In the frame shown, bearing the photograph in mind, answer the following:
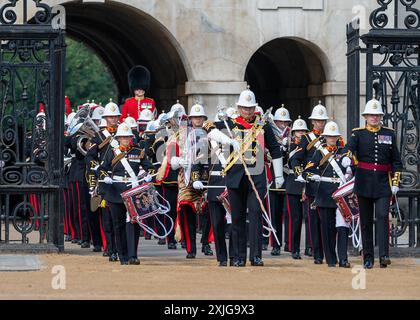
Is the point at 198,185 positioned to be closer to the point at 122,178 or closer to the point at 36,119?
the point at 122,178

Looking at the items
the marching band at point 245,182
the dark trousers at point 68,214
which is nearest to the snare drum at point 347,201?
the marching band at point 245,182

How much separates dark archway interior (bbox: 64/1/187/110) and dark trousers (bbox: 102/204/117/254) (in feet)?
29.6

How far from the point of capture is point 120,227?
19.8 meters

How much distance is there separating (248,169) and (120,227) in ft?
5.96

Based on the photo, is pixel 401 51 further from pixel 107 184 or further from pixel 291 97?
pixel 291 97

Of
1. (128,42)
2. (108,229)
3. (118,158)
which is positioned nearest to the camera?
(118,158)

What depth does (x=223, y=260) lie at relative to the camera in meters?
19.6

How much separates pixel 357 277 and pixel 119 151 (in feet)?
12.4

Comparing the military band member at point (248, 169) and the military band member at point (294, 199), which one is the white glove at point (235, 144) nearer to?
the military band member at point (248, 169)

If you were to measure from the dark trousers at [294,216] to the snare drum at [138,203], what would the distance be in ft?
9.63

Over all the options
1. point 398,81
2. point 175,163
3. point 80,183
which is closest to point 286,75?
point 80,183

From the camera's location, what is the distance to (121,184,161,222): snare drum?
1958 centimetres

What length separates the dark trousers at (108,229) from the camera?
2070cm

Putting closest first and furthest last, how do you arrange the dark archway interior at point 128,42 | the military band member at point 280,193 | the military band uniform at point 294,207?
1. the military band uniform at point 294,207
2. the military band member at point 280,193
3. the dark archway interior at point 128,42
